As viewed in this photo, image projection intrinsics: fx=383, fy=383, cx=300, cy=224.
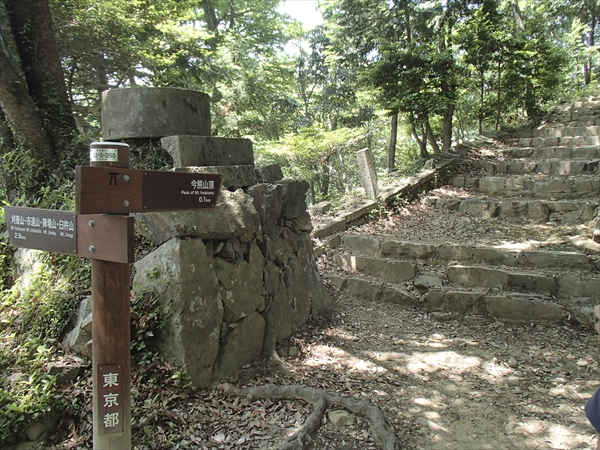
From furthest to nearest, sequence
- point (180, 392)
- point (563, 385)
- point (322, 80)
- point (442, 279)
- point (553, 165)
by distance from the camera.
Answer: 1. point (322, 80)
2. point (553, 165)
3. point (442, 279)
4. point (563, 385)
5. point (180, 392)

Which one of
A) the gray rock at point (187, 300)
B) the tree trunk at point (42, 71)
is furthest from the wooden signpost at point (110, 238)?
the tree trunk at point (42, 71)

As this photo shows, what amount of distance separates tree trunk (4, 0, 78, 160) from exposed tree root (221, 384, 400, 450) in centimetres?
347

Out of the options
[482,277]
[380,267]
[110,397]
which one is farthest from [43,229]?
[482,277]

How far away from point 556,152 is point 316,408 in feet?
29.4

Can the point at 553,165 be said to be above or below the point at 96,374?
above

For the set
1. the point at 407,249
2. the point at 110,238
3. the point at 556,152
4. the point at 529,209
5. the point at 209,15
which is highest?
the point at 209,15

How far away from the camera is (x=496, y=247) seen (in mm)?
5793

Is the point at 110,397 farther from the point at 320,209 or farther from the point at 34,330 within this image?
the point at 320,209

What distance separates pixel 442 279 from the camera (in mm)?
5422

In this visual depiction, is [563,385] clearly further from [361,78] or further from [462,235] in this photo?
[361,78]

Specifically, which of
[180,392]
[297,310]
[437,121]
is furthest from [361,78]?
[180,392]

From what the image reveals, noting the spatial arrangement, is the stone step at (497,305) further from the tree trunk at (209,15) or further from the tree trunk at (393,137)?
the tree trunk at (209,15)

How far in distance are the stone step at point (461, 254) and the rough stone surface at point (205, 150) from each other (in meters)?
2.82

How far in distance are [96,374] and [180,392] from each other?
1.12 meters
